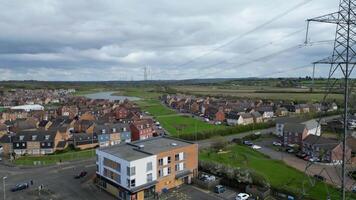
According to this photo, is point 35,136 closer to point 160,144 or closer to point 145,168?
point 160,144

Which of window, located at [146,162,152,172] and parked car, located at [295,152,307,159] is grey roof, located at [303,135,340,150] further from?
window, located at [146,162,152,172]

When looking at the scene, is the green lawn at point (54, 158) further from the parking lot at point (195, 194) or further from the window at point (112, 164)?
the parking lot at point (195, 194)

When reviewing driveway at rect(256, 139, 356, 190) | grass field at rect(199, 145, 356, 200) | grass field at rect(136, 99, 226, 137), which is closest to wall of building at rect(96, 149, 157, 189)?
grass field at rect(199, 145, 356, 200)

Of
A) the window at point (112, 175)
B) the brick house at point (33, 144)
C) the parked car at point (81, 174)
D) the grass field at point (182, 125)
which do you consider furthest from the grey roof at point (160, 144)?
the grass field at point (182, 125)

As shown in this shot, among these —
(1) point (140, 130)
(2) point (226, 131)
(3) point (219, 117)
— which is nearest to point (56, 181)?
(1) point (140, 130)

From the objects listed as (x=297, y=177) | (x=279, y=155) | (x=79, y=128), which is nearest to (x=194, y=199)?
(x=297, y=177)

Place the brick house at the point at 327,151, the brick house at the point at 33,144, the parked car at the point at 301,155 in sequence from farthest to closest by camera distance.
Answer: the brick house at the point at 33,144 → the parked car at the point at 301,155 → the brick house at the point at 327,151

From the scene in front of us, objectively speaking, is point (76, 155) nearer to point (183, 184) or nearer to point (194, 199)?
point (183, 184)
